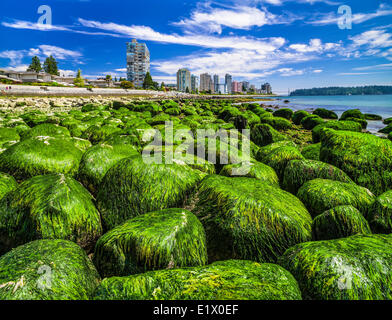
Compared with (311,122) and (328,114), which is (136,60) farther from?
(311,122)

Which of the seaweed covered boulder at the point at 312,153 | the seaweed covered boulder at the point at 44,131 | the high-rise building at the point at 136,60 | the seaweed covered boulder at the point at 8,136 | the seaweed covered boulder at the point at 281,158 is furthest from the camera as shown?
the high-rise building at the point at 136,60

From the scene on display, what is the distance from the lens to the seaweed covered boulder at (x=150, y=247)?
2.21 meters

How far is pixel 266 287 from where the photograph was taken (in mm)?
1778

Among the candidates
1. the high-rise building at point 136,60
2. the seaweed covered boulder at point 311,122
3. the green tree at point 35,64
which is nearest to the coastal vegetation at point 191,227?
the seaweed covered boulder at point 311,122

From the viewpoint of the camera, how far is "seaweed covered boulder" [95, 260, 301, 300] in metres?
1.71

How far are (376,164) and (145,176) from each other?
480cm

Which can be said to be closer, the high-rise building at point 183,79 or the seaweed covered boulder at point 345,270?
the seaweed covered boulder at point 345,270

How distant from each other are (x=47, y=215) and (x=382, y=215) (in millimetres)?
4512

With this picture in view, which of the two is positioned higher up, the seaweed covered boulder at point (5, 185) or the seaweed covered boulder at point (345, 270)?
the seaweed covered boulder at point (5, 185)

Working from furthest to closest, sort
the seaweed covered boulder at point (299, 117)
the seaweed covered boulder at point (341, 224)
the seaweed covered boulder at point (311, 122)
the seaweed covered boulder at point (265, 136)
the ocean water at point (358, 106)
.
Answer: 1. the ocean water at point (358, 106)
2. the seaweed covered boulder at point (299, 117)
3. the seaweed covered boulder at point (311, 122)
4. the seaweed covered boulder at point (265, 136)
5. the seaweed covered boulder at point (341, 224)

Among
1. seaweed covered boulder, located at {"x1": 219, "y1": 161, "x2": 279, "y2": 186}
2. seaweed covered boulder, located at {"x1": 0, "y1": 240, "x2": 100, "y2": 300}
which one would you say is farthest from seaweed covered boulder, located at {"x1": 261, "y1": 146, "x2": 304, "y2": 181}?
seaweed covered boulder, located at {"x1": 0, "y1": 240, "x2": 100, "y2": 300}

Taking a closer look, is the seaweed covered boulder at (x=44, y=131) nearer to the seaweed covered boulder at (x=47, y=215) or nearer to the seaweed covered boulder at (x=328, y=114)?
the seaweed covered boulder at (x=47, y=215)

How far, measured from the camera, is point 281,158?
512 cm

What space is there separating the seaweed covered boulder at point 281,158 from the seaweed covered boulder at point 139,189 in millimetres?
2366
